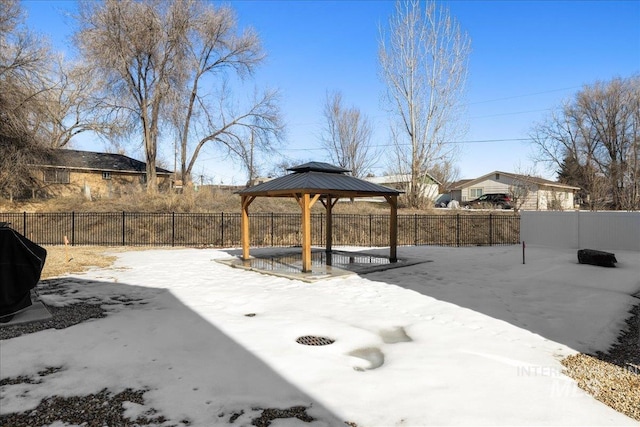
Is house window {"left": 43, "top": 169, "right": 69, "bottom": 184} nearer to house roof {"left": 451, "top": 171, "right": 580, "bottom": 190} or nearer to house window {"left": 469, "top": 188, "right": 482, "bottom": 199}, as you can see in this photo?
house roof {"left": 451, "top": 171, "right": 580, "bottom": 190}

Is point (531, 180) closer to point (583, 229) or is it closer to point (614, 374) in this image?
point (583, 229)

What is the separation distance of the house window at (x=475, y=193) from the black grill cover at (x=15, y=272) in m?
44.1

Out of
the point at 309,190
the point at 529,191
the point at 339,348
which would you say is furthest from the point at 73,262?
the point at 529,191

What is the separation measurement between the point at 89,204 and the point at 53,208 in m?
1.95

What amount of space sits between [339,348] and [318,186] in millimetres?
5993

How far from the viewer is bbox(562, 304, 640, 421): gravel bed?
378 centimetres

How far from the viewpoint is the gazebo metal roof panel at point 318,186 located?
420 inches

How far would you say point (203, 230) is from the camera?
21.5 m

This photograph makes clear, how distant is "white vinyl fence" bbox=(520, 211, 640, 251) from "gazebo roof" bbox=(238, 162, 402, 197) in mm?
10069

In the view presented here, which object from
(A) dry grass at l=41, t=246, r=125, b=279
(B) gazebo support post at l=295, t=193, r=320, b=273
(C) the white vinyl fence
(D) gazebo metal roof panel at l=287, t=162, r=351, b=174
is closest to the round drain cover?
(B) gazebo support post at l=295, t=193, r=320, b=273

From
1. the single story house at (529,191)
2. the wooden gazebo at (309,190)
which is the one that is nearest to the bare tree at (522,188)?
the single story house at (529,191)

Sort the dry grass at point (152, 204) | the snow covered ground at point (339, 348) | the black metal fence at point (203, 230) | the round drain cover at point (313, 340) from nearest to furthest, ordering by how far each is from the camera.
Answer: the snow covered ground at point (339, 348)
the round drain cover at point (313, 340)
the black metal fence at point (203, 230)
the dry grass at point (152, 204)

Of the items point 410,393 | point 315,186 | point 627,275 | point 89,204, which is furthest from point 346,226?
point 410,393

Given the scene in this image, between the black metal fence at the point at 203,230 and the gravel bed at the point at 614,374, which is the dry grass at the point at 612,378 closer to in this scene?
the gravel bed at the point at 614,374
